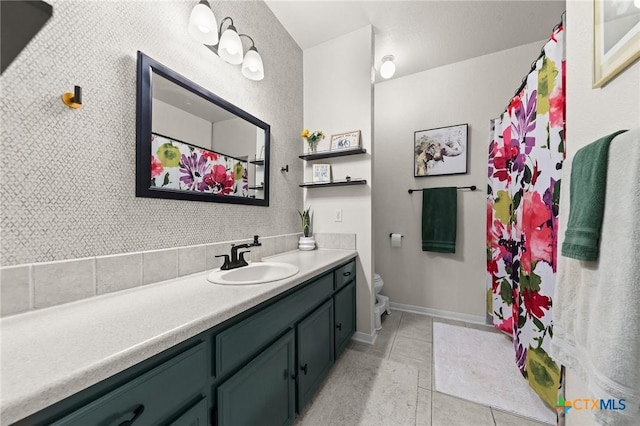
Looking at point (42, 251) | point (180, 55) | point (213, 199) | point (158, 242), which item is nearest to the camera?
point (42, 251)

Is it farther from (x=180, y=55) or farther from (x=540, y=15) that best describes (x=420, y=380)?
(x=540, y=15)

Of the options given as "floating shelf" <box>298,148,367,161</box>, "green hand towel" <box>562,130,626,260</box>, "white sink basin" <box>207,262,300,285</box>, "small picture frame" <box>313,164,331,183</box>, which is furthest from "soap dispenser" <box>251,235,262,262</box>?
"green hand towel" <box>562,130,626,260</box>

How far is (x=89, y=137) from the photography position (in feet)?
2.74

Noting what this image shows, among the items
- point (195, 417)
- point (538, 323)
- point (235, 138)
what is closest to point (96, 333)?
point (195, 417)

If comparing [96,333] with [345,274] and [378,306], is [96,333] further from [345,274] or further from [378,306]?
[378,306]

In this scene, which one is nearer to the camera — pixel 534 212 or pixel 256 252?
pixel 534 212

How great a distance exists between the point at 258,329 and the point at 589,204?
115 centimetres

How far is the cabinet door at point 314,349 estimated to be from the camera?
1165 millimetres

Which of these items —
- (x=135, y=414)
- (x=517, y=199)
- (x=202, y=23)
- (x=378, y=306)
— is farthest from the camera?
(x=378, y=306)

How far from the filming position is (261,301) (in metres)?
0.86

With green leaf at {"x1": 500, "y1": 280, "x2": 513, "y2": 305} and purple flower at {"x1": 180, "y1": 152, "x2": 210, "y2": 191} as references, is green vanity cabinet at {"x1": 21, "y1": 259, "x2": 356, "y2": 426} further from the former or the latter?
green leaf at {"x1": 500, "y1": 280, "x2": 513, "y2": 305}

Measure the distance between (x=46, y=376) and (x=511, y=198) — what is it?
2.52m

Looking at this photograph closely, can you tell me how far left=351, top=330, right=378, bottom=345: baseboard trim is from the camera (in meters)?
1.95

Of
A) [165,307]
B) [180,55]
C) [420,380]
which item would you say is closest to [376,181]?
[420,380]
